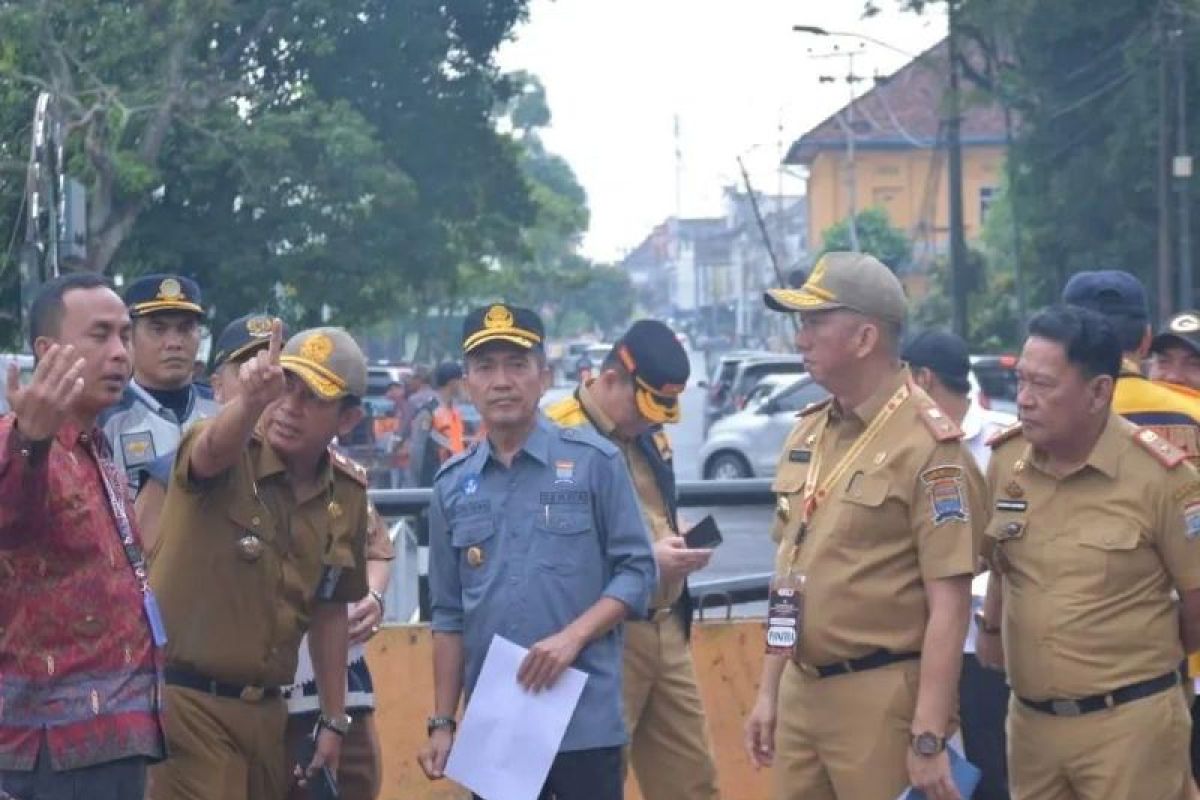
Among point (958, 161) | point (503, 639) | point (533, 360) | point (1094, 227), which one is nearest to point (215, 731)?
point (503, 639)

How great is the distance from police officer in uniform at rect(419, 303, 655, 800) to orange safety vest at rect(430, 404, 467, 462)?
1401 cm

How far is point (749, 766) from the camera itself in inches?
342

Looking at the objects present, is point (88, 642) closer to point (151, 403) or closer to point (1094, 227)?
point (151, 403)

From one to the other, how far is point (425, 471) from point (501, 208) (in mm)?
19431

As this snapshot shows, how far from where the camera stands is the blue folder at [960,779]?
543cm

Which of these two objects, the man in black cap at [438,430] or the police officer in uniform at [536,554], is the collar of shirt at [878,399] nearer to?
the police officer in uniform at [536,554]

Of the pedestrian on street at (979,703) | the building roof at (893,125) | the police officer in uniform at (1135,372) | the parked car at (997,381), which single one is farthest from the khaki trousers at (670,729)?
the building roof at (893,125)

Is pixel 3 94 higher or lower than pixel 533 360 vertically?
higher

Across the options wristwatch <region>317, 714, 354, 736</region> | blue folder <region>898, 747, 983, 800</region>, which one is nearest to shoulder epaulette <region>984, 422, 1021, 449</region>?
blue folder <region>898, 747, 983, 800</region>

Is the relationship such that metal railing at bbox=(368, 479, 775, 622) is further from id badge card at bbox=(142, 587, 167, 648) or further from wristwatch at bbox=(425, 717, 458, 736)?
id badge card at bbox=(142, 587, 167, 648)

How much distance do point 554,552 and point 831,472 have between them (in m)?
0.81

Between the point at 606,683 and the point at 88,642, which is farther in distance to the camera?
the point at 606,683

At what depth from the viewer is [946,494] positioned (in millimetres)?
→ 5488

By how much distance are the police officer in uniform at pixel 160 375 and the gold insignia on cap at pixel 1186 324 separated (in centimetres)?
345
